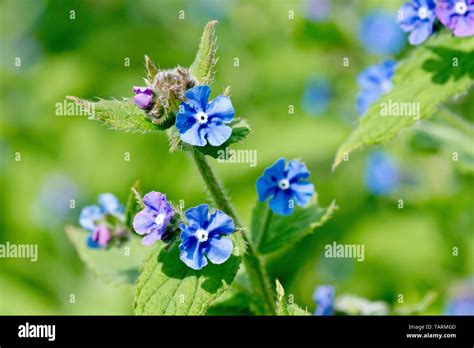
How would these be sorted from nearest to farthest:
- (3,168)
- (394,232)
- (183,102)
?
(183,102) → (394,232) → (3,168)

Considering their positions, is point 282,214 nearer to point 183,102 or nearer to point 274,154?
point 183,102

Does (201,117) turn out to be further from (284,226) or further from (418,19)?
(418,19)

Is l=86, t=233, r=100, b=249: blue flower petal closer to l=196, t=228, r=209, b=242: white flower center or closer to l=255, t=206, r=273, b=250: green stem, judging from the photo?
l=255, t=206, r=273, b=250: green stem

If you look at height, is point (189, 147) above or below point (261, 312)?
above
